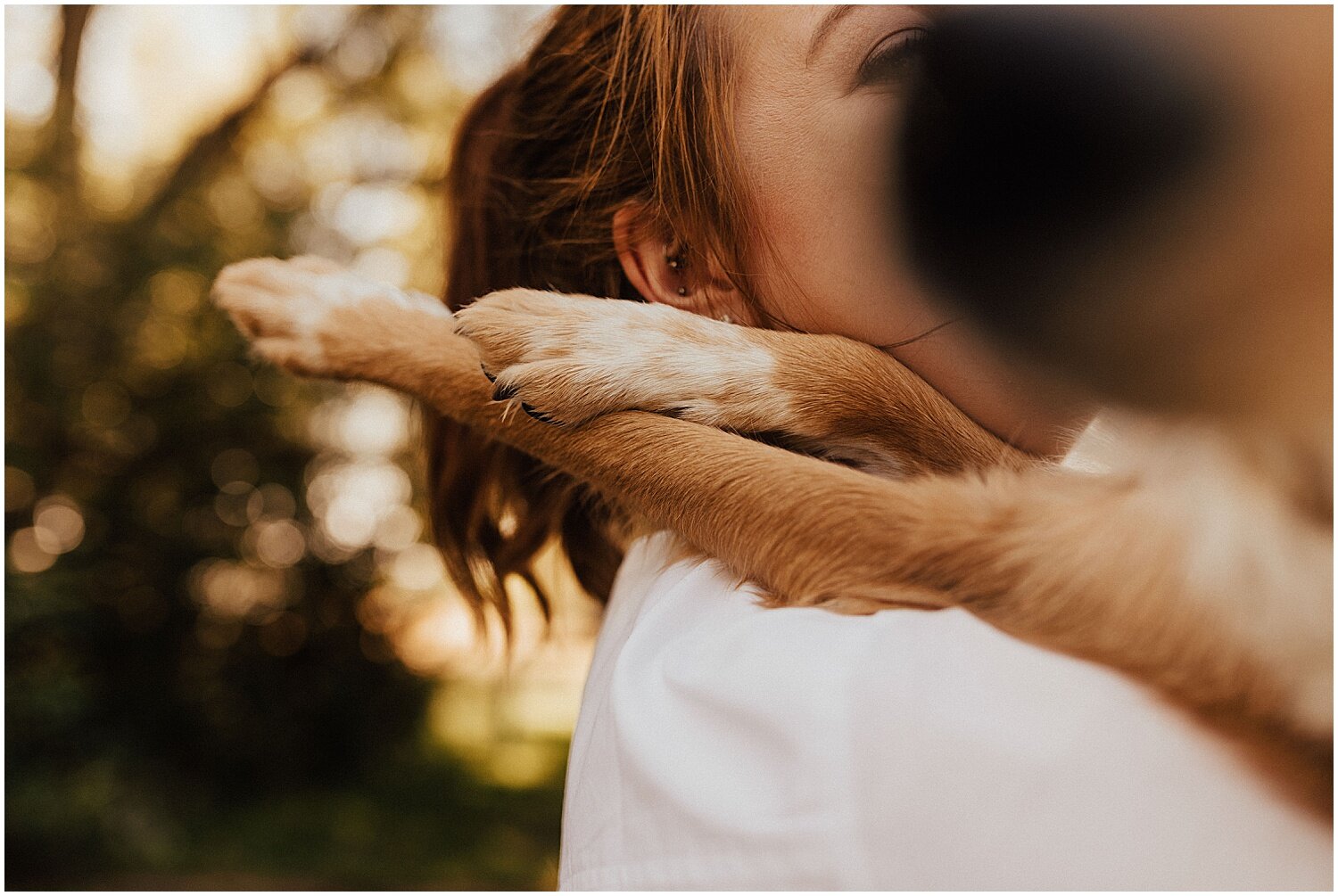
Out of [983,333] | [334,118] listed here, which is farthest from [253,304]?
[334,118]

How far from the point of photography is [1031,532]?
0.88 m

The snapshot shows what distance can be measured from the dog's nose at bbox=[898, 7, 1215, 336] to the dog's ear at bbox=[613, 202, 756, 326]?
0.87 feet

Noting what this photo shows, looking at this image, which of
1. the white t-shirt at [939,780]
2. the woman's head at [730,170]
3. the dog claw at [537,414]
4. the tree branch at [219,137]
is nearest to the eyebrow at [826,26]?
the woman's head at [730,170]

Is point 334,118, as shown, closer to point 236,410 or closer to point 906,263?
point 236,410

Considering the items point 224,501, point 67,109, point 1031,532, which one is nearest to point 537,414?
point 1031,532

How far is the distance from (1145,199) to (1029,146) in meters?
0.13

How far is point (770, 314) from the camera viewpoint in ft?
3.94

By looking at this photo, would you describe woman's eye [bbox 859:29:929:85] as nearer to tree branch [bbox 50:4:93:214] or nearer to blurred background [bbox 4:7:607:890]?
blurred background [bbox 4:7:607:890]

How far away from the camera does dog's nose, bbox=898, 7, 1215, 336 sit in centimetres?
100

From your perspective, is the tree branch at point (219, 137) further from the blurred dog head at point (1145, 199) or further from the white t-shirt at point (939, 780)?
the white t-shirt at point (939, 780)

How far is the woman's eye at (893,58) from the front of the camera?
42.1 inches

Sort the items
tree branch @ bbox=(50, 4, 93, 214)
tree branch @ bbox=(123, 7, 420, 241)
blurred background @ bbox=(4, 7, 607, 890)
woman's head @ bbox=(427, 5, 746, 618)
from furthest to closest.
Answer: tree branch @ bbox=(123, 7, 420, 241), tree branch @ bbox=(50, 4, 93, 214), blurred background @ bbox=(4, 7, 607, 890), woman's head @ bbox=(427, 5, 746, 618)

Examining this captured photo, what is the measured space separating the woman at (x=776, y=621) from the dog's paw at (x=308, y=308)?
0.70 feet

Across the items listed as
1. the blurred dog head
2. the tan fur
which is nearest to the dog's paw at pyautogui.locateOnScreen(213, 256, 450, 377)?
the tan fur
